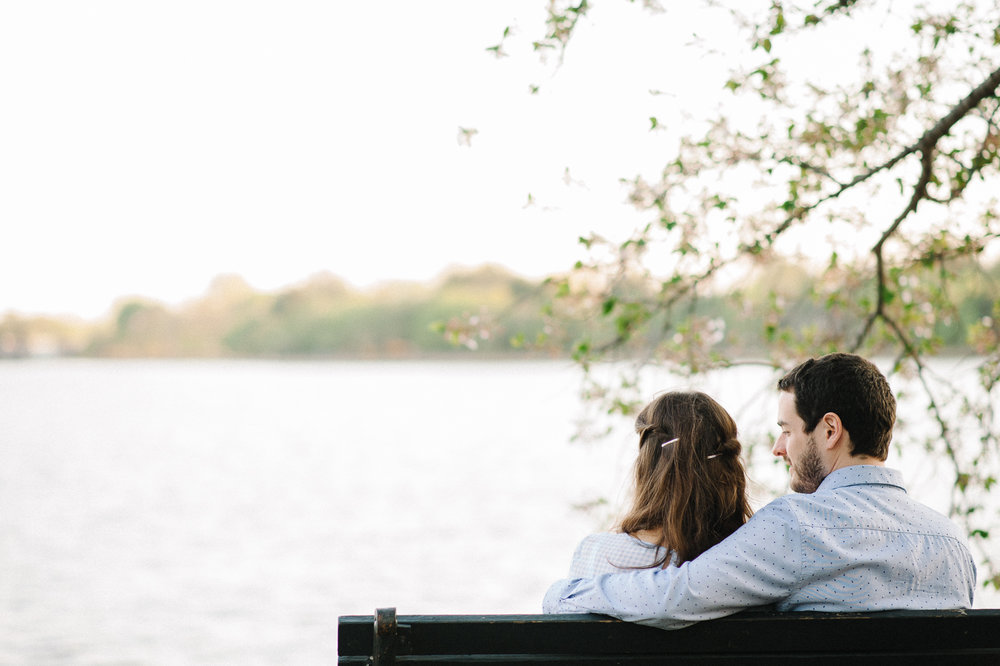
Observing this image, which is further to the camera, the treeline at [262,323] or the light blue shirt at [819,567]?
the treeline at [262,323]

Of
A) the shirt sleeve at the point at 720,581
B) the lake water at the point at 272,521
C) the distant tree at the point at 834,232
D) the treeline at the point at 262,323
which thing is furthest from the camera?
the treeline at the point at 262,323

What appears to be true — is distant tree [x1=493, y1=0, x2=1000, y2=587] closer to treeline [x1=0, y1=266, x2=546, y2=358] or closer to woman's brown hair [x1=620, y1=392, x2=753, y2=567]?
woman's brown hair [x1=620, y1=392, x2=753, y2=567]

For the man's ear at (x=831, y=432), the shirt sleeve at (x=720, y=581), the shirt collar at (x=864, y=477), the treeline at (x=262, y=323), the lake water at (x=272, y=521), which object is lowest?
the lake water at (x=272, y=521)

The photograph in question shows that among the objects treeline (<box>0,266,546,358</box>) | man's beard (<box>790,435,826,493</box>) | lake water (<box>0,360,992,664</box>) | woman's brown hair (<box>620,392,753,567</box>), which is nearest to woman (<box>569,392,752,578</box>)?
woman's brown hair (<box>620,392,753,567</box>)

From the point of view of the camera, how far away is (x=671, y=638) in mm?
1710

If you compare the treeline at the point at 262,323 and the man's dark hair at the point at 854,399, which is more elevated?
the treeline at the point at 262,323

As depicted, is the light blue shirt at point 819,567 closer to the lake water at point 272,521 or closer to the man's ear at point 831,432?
the man's ear at point 831,432

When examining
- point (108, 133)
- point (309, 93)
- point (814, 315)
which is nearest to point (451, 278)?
point (309, 93)

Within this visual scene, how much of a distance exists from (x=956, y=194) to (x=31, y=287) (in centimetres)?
5955

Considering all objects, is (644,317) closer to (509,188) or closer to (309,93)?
(509,188)

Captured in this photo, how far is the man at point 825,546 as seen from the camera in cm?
167

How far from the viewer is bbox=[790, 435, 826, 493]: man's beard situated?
1.92m

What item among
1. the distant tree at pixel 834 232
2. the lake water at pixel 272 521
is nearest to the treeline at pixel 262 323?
the lake water at pixel 272 521

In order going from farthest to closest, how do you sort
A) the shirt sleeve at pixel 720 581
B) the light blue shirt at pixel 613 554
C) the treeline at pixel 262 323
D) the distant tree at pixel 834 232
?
the treeline at pixel 262 323 → the distant tree at pixel 834 232 → the light blue shirt at pixel 613 554 → the shirt sleeve at pixel 720 581
